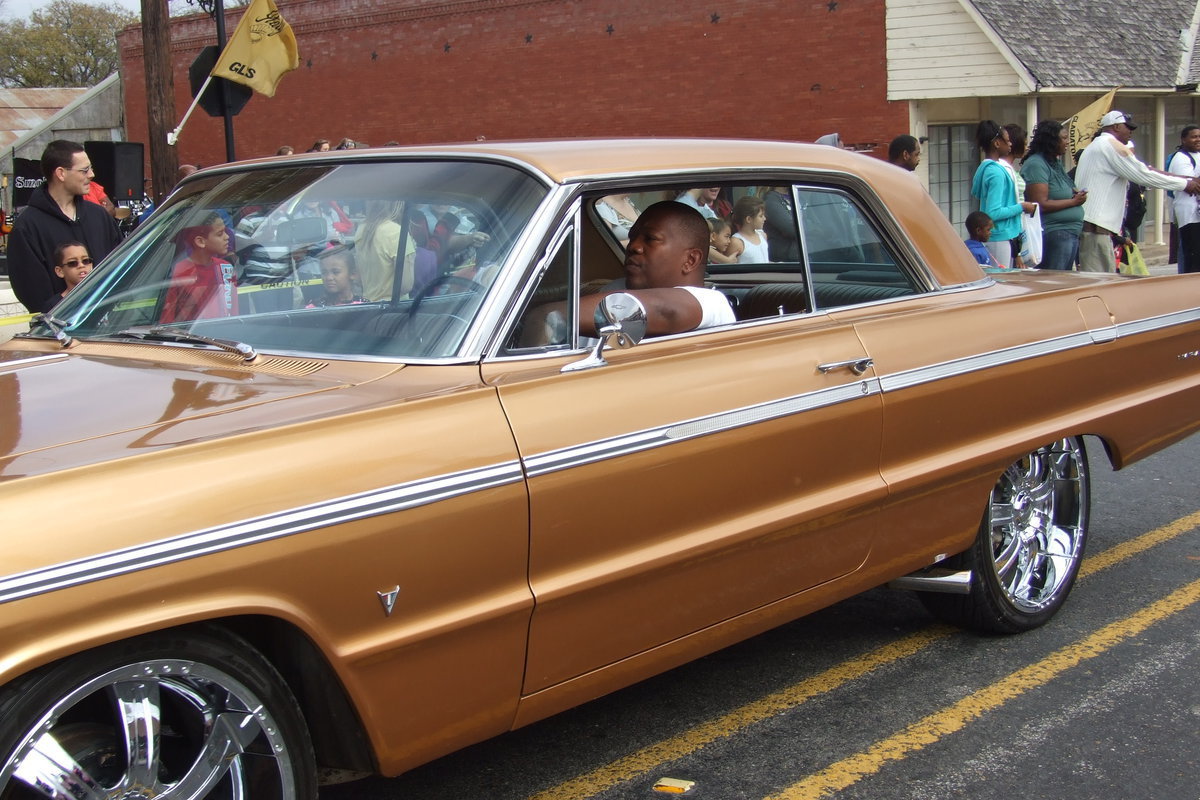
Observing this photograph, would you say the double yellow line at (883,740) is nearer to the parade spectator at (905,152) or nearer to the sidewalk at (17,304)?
the sidewalk at (17,304)

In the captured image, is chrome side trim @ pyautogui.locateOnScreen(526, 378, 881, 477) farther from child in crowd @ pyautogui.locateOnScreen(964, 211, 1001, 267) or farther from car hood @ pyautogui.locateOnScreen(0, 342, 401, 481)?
child in crowd @ pyautogui.locateOnScreen(964, 211, 1001, 267)

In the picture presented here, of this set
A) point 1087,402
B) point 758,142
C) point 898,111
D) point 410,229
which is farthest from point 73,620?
point 898,111

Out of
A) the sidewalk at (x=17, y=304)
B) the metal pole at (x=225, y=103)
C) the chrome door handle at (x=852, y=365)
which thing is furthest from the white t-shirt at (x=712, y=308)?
the metal pole at (x=225, y=103)

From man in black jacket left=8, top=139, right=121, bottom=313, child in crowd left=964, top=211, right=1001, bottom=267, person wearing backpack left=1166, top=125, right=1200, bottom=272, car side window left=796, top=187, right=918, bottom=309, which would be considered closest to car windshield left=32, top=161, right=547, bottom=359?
car side window left=796, top=187, right=918, bottom=309

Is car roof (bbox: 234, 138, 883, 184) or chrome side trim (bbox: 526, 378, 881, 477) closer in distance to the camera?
chrome side trim (bbox: 526, 378, 881, 477)

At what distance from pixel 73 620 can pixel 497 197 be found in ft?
4.88

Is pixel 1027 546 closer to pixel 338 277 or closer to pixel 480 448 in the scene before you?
pixel 480 448

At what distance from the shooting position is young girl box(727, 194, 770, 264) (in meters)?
3.75

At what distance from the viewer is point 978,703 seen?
3678 millimetres

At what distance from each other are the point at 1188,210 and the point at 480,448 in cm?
1011

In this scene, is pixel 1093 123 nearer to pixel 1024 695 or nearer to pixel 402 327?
pixel 1024 695

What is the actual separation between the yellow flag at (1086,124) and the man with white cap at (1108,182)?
114 centimetres

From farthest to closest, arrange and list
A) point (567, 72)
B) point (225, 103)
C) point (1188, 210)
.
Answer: point (567, 72) → point (1188, 210) → point (225, 103)

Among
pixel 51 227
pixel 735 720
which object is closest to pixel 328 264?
pixel 735 720
